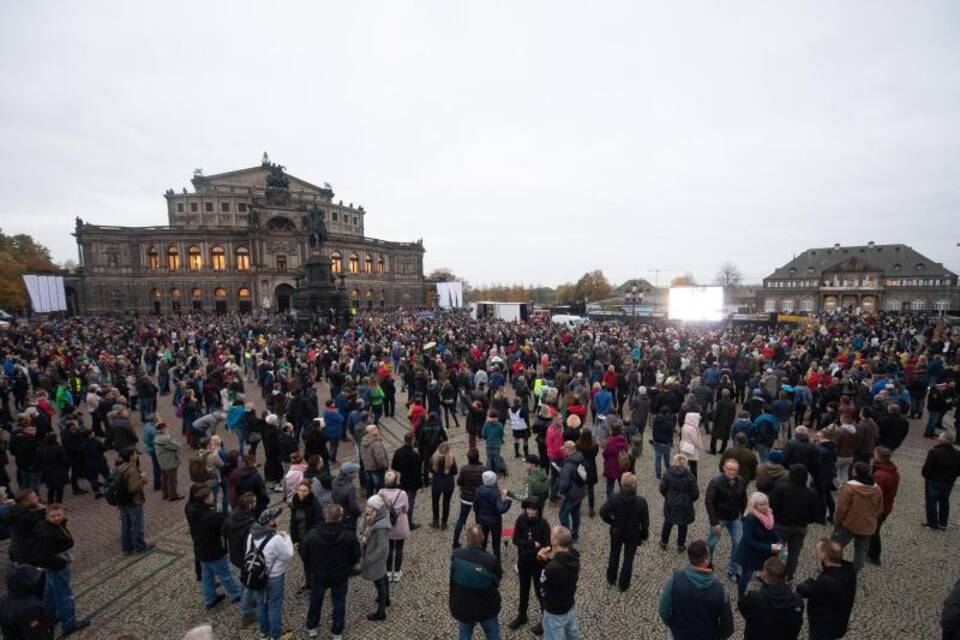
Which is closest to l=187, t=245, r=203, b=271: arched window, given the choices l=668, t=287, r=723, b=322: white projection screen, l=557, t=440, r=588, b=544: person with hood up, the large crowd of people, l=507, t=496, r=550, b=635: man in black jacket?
the large crowd of people

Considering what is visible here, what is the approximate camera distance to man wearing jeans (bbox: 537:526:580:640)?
408 cm

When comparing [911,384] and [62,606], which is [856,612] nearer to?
[62,606]

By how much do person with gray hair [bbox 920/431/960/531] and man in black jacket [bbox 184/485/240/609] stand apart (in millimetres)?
9992

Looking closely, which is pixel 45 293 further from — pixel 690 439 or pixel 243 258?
pixel 690 439

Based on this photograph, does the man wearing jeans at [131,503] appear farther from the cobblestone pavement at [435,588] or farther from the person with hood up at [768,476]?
the person with hood up at [768,476]

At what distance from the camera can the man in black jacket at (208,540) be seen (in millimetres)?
5234

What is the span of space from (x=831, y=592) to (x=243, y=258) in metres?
71.7

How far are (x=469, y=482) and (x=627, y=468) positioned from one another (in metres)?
2.29

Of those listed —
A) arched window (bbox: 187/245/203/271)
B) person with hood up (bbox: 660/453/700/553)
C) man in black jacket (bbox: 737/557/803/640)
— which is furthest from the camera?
arched window (bbox: 187/245/203/271)

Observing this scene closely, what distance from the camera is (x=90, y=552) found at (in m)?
6.89

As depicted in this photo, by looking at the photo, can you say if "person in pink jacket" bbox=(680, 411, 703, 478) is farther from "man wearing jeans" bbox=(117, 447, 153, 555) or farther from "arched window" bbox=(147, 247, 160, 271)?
"arched window" bbox=(147, 247, 160, 271)

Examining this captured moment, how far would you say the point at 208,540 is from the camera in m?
5.27

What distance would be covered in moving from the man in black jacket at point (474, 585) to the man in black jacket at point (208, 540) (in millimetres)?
3136

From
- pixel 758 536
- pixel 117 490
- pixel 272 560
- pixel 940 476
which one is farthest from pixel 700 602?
pixel 117 490
